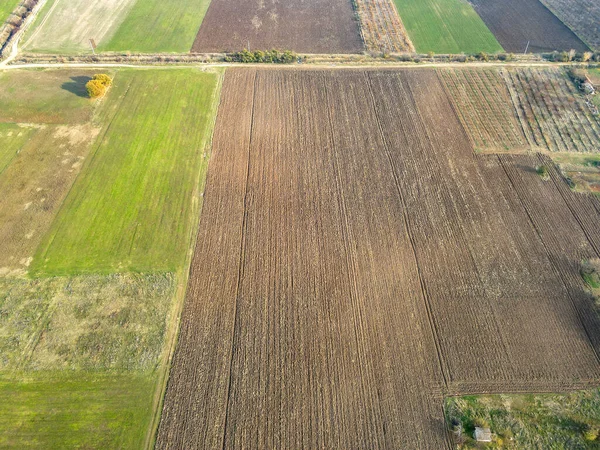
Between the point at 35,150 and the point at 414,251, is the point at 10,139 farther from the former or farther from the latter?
the point at 414,251

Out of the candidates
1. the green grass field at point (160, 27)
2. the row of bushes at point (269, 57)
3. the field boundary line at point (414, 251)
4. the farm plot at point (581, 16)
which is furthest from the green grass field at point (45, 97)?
the farm plot at point (581, 16)

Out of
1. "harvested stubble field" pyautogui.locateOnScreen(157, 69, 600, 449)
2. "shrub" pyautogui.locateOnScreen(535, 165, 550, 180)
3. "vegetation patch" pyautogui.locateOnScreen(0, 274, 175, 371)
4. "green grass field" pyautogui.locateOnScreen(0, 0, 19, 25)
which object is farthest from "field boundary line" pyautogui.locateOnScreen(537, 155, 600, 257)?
"green grass field" pyautogui.locateOnScreen(0, 0, 19, 25)

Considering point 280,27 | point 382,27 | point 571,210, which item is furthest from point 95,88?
point 571,210

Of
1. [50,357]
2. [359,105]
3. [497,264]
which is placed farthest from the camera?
[359,105]

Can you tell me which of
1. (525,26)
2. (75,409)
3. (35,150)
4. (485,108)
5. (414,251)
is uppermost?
(525,26)

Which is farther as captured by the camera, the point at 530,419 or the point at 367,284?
the point at 367,284

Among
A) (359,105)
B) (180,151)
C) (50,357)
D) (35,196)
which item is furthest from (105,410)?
(359,105)

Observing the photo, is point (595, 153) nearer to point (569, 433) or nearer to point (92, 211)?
point (569, 433)

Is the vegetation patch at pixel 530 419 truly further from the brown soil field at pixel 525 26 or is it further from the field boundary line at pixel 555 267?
the brown soil field at pixel 525 26
